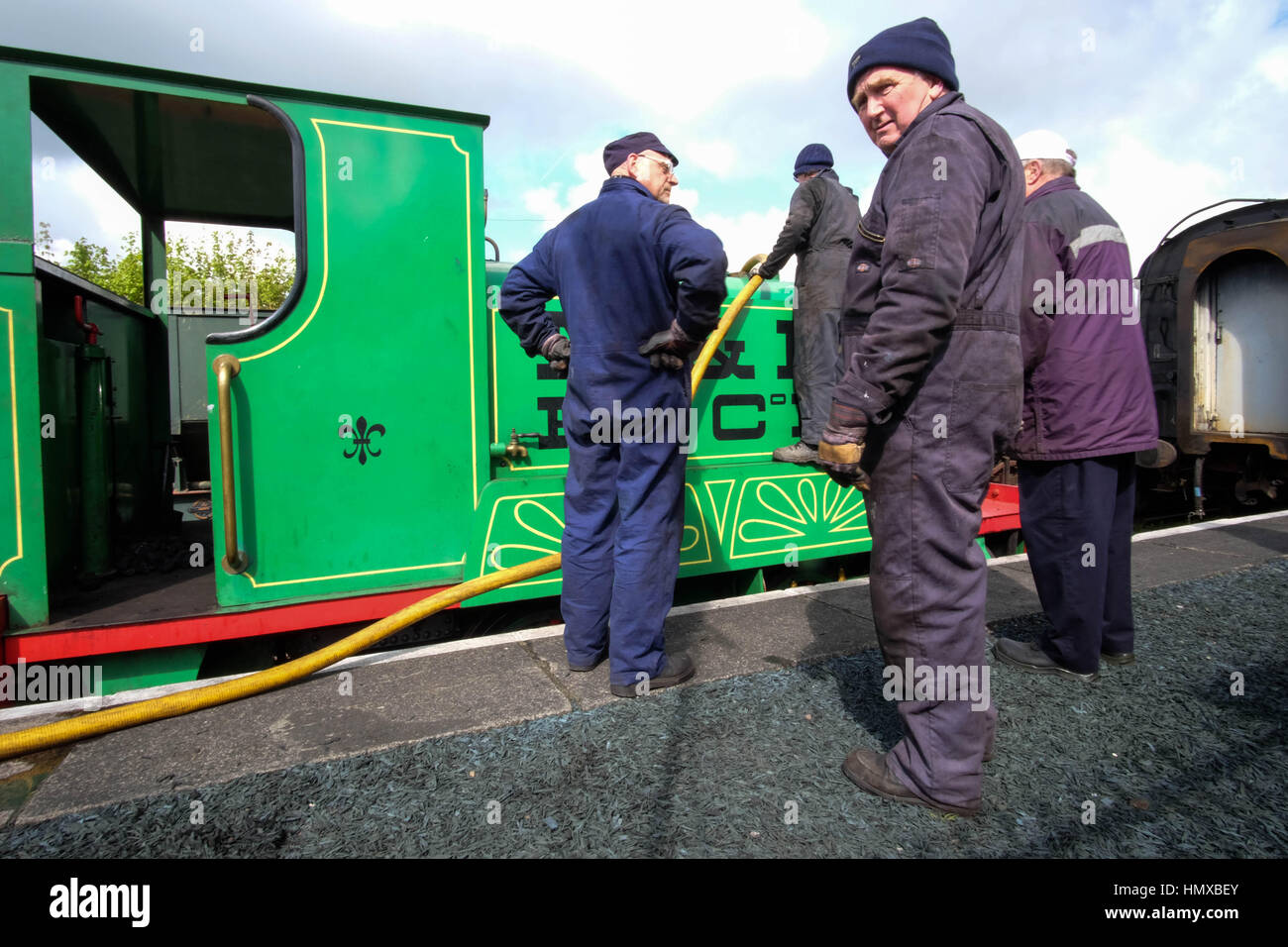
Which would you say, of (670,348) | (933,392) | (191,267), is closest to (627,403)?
(670,348)

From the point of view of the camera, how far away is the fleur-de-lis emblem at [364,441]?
2.81 metres

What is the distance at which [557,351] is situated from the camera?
2.72 m

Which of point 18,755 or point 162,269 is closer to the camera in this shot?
point 18,755

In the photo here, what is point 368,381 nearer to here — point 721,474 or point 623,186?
point 623,186

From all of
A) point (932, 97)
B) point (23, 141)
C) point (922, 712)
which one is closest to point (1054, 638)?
point (922, 712)

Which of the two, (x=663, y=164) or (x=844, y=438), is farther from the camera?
(x=663, y=164)

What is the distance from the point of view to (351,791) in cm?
177

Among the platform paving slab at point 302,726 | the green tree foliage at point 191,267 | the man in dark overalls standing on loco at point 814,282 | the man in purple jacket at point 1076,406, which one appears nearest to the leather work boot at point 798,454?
the man in dark overalls standing on loco at point 814,282

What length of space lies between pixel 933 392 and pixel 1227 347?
326 inches

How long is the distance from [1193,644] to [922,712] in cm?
185

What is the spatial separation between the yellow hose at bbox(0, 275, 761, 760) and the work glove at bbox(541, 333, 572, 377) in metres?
0.75
